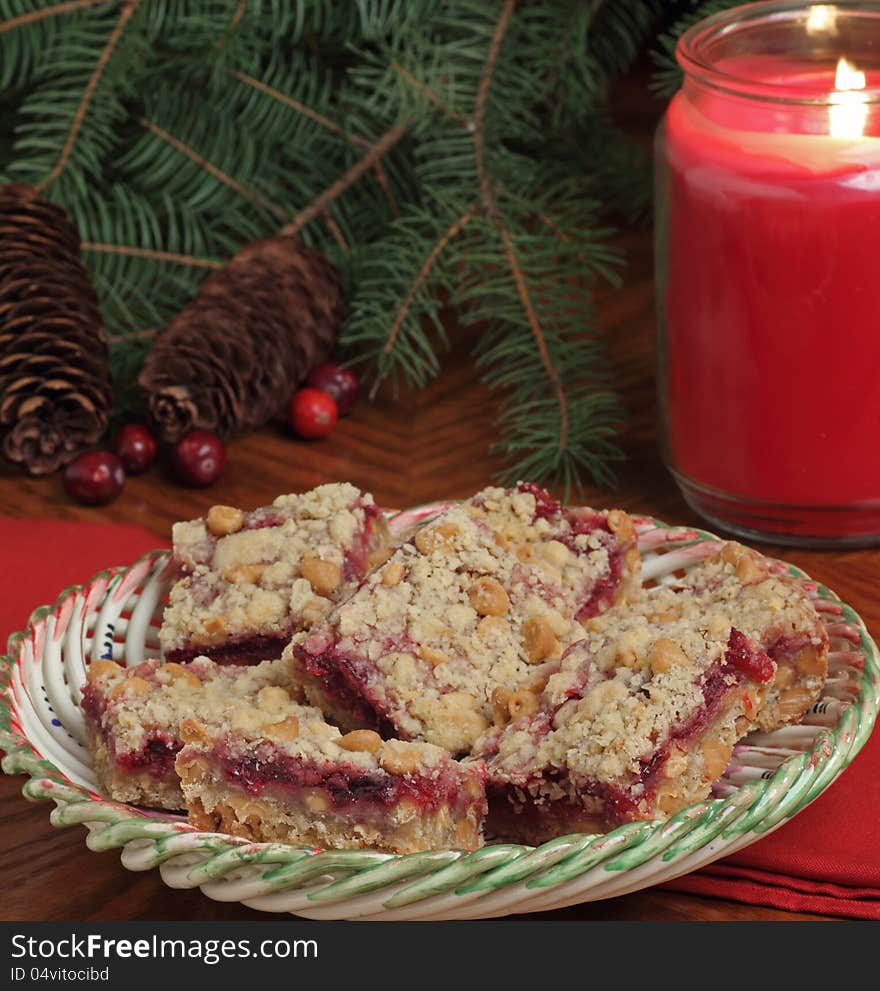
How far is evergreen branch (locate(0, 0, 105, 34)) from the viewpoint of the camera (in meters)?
1.63

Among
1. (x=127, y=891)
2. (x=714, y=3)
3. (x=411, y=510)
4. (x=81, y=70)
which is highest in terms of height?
(x=714, y=3)

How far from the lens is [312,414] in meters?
1.57

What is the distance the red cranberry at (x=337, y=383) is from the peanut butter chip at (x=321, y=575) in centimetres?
57

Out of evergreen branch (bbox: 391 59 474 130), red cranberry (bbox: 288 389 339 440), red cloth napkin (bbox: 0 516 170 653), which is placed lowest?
red cloth napkin (bbox: 0 516 170 653)

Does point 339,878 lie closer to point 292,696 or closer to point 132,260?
point 292,696

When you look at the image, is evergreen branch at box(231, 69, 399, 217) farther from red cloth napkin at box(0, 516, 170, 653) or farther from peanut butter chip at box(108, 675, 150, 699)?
peanut butter chip at box(108, 675, 150, 699)

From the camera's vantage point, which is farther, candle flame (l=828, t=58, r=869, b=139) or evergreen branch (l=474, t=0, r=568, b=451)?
evergreen branch (l=474, t=0, r=568, b=451)

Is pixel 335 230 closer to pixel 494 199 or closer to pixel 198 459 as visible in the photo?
pixel 494 199

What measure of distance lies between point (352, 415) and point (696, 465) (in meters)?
0.44

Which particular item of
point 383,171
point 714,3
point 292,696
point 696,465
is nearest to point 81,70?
point 383,171

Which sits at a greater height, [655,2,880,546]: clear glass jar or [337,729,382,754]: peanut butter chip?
[655,2,880,546]: clear glass jar

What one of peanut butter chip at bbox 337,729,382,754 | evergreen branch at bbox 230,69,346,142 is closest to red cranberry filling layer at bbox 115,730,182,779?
peanut butter chip at bbox 337,729,382,754

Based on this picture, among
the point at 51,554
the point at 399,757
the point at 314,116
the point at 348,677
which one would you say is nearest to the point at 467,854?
the point at 399,757

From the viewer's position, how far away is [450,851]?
0.80 metres
